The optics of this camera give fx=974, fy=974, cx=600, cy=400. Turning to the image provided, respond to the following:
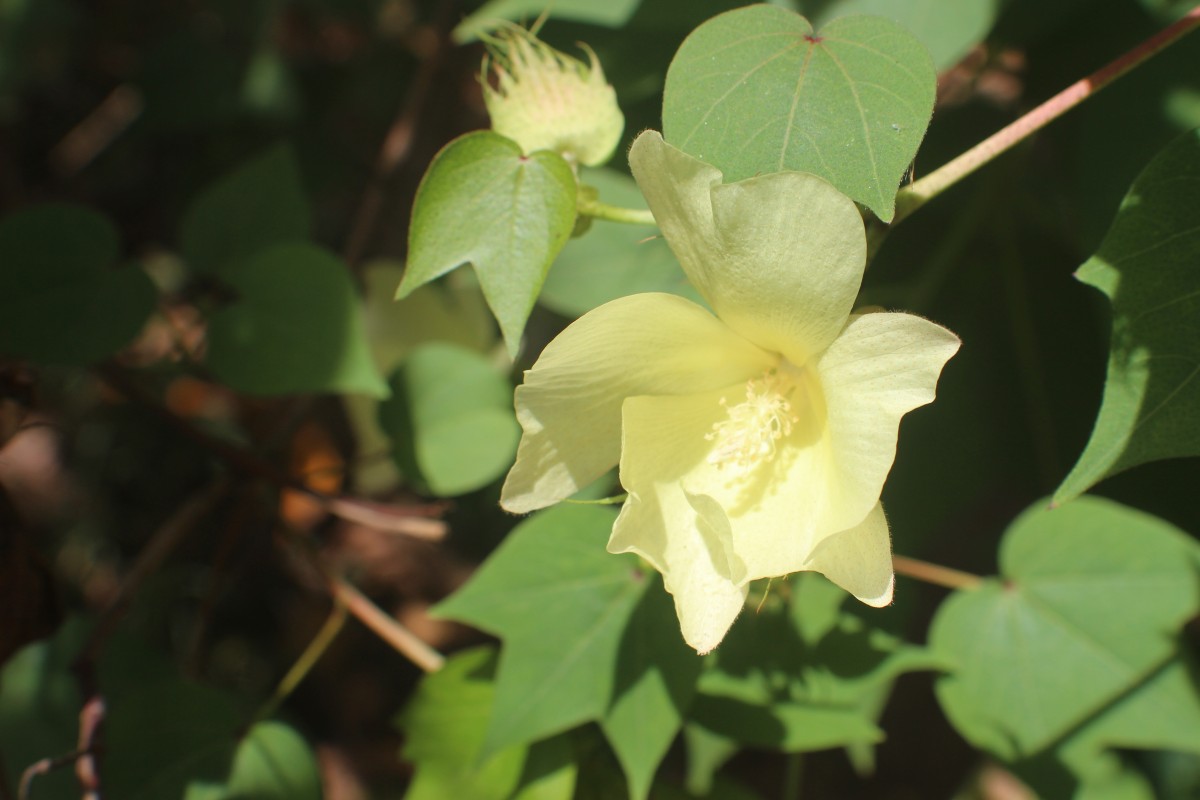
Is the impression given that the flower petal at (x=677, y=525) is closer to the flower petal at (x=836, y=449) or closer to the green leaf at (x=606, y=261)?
the flower petal at (x=836, y=449)

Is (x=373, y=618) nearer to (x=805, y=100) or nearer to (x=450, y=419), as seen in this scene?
(x=450, y=419)

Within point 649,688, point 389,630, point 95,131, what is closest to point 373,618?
point 389,630

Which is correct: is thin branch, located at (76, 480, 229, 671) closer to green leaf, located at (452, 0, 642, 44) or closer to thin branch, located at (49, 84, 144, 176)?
green leaf, located at (452, 0, 642, 44)

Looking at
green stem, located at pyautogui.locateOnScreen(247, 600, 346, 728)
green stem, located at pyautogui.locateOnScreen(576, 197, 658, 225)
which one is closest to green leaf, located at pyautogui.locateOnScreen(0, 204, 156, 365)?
green stem, located at pyautogui.locateOnScreen(247, 600, 346, 728)

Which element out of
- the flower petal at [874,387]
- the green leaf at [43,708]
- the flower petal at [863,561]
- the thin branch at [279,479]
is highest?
the flower petal at [874,387]

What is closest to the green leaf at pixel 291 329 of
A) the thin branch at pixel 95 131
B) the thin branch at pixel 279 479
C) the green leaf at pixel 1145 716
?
the thin branch at pixel 279 479
